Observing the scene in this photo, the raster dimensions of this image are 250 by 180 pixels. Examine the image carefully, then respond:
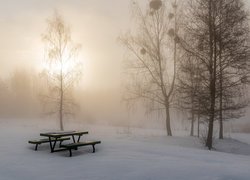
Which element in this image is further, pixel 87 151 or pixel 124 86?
pixel 124 86

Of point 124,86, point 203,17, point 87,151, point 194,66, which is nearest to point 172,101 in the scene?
point 124,86

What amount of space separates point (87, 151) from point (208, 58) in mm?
10194

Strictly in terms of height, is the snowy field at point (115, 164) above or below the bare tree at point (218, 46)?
below

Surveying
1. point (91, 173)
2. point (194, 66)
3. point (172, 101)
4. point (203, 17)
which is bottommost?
point (91, 173)

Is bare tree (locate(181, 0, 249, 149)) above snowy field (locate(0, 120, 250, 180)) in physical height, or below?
above

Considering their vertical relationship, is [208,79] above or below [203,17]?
below

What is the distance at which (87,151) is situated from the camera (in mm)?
14625

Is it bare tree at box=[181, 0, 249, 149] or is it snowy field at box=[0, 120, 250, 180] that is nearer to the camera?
snowy field at box=[0, 120, 250, 180]

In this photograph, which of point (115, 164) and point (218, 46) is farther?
point (218, 46)

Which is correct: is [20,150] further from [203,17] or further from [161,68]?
[161,68]

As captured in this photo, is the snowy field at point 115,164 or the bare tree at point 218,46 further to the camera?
the bare tree at point 218,46

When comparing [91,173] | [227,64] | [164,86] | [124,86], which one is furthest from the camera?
[124,86]

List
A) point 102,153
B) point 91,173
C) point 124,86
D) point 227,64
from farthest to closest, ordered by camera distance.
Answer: point 124,86 → point 227,64 → point 102,153 → point 91,173

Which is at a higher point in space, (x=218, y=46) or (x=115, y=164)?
(x=218, y=46)
